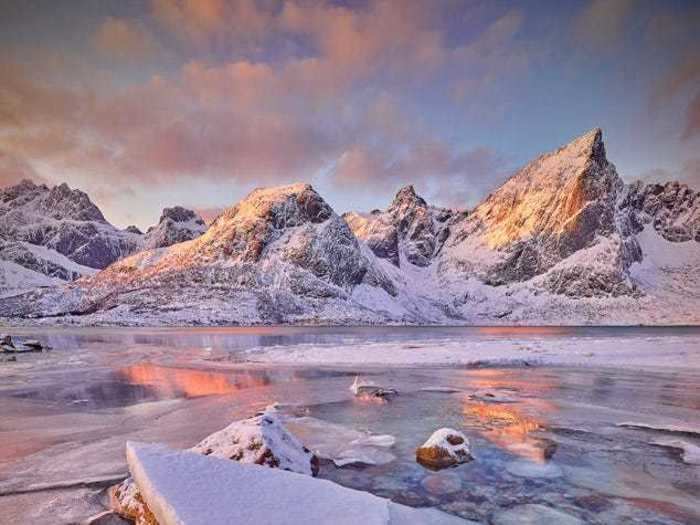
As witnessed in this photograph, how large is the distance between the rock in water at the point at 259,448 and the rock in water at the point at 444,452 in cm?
210

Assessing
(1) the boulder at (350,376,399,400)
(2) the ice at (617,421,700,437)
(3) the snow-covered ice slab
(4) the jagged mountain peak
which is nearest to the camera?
(3) the snow-covered ice slab

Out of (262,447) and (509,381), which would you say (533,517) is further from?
(509,381)

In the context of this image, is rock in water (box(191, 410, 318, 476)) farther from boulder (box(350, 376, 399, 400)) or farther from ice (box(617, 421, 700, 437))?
ice (box(617, 421, 700, 437))

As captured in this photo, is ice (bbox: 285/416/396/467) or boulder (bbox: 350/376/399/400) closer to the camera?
ice (bbox: 285/416/396/467)

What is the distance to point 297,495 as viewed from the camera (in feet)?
15.4

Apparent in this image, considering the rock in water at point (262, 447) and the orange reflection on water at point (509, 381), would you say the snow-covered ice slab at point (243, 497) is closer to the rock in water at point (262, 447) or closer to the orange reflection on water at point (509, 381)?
the rock in water at point (262, 447)

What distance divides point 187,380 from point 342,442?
549 inches

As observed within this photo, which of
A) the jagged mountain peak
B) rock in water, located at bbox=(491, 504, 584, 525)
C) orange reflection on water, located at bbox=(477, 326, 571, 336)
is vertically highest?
the jagged mountain peak

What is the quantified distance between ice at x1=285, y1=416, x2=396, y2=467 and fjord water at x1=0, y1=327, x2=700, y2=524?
0.28ft

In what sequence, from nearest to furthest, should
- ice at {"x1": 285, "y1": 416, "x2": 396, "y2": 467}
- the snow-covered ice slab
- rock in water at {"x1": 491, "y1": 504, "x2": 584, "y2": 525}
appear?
1. the snow-covered ice slab
2. rock in water at {"x1": 491, "y1": 504, "x2": 584, "y2": 525}
3. ice at {"x1": 285, "y1": 416, "x2": 396, "y2": 467}

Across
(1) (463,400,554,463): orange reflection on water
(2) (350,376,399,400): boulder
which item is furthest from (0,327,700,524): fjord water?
(2) (350,376,399,400): boulder

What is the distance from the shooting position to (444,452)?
27.0ft

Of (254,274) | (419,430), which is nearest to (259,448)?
(419,430)

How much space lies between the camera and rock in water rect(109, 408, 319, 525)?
276 inches
